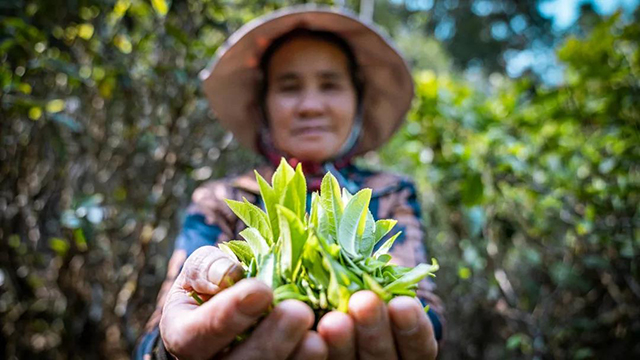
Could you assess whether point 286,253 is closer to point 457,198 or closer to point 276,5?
point 457,198

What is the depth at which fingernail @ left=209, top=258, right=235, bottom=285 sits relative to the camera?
1.50ft

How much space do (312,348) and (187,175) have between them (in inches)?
42.7

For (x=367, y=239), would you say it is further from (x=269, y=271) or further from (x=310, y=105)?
(x=310, y=105)

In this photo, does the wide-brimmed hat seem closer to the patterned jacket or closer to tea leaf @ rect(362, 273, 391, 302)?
the patterned jacket

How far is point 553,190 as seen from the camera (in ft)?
4.72

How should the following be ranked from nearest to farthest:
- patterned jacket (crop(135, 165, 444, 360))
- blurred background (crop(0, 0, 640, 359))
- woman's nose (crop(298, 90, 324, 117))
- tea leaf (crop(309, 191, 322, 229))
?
1. tea leaf (crop(309, 191, 322, 229))
2. patterned jacket (crop(135, 165, 444, 360))
3. woman's nose (crop(298, 90, 324, 117))
4. blurred background (crop(0, 0, 640, 359))

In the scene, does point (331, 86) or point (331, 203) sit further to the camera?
point (331, 86)

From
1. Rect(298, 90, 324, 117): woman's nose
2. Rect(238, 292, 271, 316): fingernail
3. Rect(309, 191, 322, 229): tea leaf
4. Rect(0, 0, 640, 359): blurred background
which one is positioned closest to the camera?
Rect(238, 292, 271, 316): fingernail

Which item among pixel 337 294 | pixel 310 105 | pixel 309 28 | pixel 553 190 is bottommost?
pixel 553 190

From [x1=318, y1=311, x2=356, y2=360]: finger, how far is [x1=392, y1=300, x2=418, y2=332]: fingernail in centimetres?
4

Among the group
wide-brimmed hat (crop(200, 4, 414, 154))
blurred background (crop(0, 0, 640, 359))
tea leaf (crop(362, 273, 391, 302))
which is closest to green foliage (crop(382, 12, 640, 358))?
blurred background (crop(0, 0, 640, 359))

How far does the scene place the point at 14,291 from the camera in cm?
137

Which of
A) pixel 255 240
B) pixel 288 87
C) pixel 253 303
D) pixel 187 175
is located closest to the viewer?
pixel 253 303

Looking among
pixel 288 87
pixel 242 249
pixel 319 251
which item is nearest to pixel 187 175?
pixel 288 87
